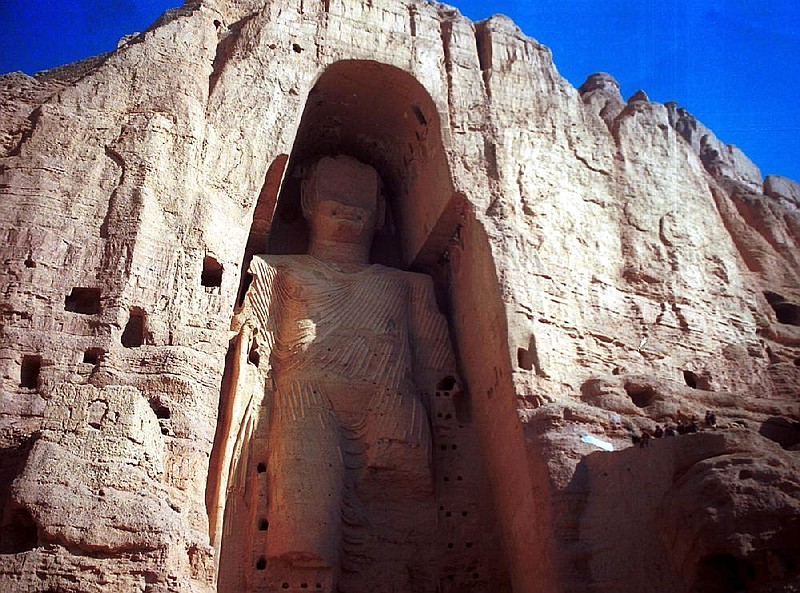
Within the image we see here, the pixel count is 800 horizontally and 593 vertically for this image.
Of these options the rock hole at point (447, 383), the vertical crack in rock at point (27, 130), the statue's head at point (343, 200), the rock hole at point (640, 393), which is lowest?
the rock hole at point (640, 393)

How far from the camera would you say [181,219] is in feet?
22.2

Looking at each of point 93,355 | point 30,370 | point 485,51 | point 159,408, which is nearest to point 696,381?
point 485,51

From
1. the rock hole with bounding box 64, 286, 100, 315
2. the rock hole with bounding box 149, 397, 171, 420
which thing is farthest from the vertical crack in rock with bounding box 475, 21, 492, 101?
the rock hole with bounding box 149, 397, 171, 420

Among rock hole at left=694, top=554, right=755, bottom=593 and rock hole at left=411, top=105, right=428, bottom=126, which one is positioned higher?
rock hole at left=411, top=105, right=428, bottom=126

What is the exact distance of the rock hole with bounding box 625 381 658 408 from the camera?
24.2 ft

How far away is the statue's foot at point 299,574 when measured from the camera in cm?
672

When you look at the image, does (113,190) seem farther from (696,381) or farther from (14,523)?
(696,381)

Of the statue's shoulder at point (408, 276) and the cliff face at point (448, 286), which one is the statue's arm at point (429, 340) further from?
the cliff face at point (448, 286)

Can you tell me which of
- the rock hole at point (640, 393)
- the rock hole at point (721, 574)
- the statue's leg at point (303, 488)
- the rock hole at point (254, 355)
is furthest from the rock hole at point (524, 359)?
the rock hole at point (254, 355)

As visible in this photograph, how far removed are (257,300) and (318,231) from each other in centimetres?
175

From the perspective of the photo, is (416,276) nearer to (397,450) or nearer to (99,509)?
(397,450)

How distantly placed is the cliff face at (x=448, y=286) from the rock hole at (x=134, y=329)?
2cm

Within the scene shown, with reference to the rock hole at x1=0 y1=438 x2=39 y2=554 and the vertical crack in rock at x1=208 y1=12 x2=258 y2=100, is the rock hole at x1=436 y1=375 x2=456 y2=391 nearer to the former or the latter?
the vertical crack in rock at x1=208 y1=12 x2=258 y2=100

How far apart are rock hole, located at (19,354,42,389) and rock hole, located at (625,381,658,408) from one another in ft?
16.2
